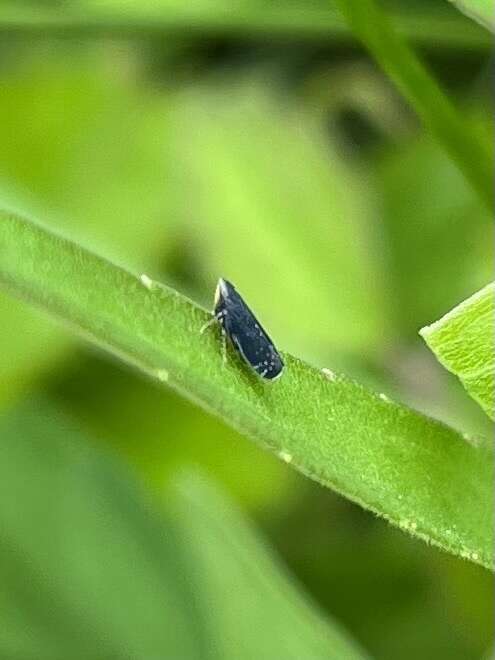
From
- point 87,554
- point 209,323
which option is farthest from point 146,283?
point 87,554

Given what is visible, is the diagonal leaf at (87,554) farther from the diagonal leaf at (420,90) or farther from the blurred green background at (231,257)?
the diagonal leaf at (420,90)

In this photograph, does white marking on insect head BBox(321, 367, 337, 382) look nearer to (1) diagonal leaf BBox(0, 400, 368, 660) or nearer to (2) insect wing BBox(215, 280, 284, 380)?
(2) insect wing BBox(215, 280, 284, 380)

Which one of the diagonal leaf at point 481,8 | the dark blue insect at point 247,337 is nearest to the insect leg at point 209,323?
the dark blue insect at point 247,337

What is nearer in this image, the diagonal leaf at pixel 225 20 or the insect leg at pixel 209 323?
the insect leg at pixel 209 323

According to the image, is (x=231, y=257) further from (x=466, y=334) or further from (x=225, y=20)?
(x=466, y=334)

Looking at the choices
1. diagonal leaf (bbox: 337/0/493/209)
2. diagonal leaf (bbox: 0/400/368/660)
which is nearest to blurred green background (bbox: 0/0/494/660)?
diagonal leaf (bbox: 0/400/368/660)

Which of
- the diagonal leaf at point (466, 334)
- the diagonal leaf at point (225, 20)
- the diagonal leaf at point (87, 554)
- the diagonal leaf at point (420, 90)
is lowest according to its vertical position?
the diagonal leaf at point (87, 554)
